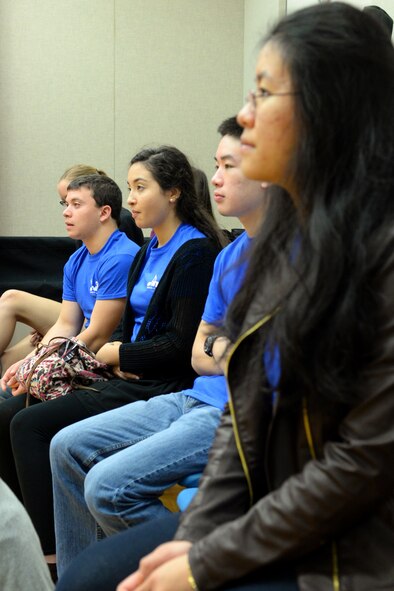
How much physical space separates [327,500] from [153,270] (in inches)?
71.0

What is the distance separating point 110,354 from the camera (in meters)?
2.77

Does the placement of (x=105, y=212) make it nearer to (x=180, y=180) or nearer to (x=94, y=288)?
(x=94, y=288)

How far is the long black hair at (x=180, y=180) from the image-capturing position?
2.83m

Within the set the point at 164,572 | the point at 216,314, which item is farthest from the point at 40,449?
the point at 164,572

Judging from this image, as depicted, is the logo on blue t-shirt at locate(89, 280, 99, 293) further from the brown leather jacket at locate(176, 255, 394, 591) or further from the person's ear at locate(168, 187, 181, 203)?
the brown leather jacket at locate(176, 255, 394, 591)

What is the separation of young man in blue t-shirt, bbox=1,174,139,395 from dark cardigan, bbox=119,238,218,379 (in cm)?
42

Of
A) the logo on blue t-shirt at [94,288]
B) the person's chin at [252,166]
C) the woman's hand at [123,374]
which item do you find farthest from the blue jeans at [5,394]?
the person's chin at [252,166]

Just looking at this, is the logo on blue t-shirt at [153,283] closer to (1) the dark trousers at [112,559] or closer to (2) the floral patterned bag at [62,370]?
(2) the floral patterned bag at [62,370]

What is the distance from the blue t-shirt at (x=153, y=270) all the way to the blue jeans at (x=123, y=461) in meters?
0.44

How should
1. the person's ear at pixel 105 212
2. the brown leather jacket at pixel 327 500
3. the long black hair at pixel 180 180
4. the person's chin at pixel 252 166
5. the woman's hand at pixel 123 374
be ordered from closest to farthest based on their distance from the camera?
the brown leather jacket at pixel 327 500, the person's chin at pixel 252 166, the woman's hand at pixel 123 374, the long black hair at pixel 180 180, the person's ear at pixel 105 212

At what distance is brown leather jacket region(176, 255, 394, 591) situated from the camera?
1.06 m

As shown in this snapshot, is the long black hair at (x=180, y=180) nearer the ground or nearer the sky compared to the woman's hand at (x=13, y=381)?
nearer the sky

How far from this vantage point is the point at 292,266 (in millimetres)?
1156

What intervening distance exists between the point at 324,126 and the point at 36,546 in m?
0.92
